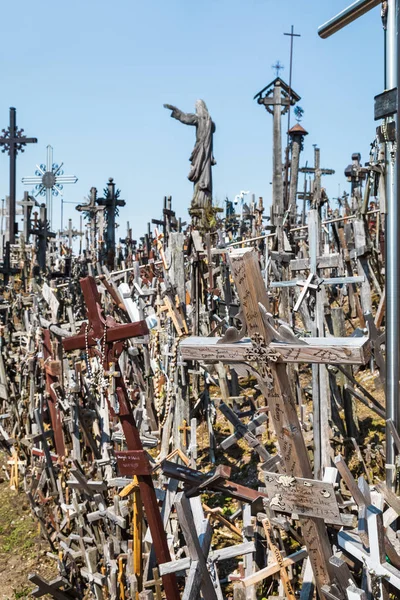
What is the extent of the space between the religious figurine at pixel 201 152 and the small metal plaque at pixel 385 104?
855 cm

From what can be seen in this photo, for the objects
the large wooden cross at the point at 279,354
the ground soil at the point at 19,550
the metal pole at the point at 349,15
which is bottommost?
the ground soil at the point at 19,550

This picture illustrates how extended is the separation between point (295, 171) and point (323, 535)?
55.0 feet

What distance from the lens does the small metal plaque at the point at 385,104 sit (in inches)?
150

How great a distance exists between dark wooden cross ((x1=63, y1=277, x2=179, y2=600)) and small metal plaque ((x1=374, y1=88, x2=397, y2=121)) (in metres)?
2.12

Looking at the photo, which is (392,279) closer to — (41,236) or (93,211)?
(41,236)

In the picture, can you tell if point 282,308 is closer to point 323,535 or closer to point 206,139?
point 206,139

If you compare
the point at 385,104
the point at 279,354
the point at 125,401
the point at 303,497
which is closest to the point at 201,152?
the point at 125,401

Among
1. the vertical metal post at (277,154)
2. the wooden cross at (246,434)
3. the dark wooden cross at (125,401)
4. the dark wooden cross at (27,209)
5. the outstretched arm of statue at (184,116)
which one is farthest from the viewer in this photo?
the dark wooden cross at (27,209)

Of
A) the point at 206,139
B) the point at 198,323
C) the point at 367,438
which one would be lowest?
the point at 367,438

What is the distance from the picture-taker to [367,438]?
6.92 metres

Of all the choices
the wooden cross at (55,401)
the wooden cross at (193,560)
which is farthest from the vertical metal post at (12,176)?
the wooden cross at (193,560)

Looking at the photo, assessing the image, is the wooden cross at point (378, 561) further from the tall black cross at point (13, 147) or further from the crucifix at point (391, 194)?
the tall black cross at point (13, 147)

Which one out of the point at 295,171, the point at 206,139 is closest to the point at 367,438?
the point at 206,139

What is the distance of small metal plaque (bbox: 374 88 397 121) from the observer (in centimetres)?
380
